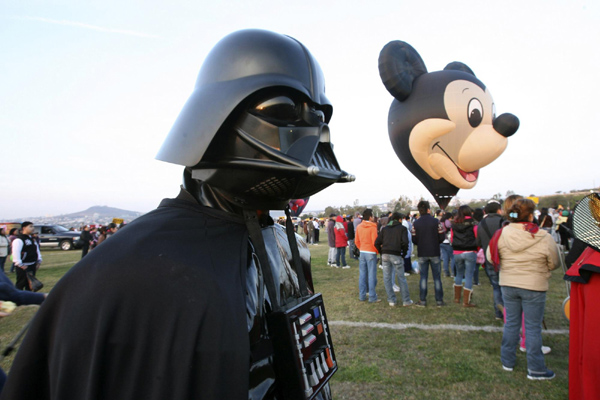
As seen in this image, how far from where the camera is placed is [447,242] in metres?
9.84

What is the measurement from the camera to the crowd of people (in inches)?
166

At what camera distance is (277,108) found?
1409 mm

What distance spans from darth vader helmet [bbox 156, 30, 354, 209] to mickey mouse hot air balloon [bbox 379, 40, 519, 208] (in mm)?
10108

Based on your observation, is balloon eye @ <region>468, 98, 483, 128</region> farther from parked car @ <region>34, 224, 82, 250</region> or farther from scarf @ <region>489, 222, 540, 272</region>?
parked car @ <region>34, 224, 82, 250</region>

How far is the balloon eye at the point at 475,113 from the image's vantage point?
35.1 ft

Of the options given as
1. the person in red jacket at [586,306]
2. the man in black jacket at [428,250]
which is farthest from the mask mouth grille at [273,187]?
the man in black jacket at [428,250]

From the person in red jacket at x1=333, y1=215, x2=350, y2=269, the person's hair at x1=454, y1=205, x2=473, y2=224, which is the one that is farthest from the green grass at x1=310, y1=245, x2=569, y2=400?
the person in red jacket at x1=333, y1=215, x2=350, y2=269

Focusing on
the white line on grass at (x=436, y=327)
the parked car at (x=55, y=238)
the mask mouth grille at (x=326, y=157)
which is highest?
the mask mouth grille at (x=326, y=157)

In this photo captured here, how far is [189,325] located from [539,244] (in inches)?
174

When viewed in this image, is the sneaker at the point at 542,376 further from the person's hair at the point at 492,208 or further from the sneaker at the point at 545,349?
the person's hair at the point at 492,208

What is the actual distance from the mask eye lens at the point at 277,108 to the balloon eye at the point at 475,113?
1072 centimetres

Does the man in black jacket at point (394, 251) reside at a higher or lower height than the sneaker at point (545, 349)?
higher

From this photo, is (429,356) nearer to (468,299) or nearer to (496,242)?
(496,242)

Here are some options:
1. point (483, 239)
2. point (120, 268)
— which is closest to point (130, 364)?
point (120, 268)
